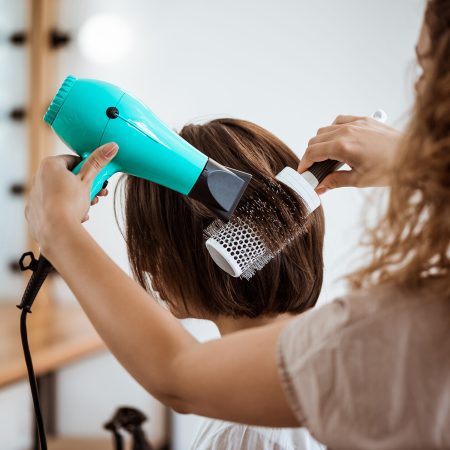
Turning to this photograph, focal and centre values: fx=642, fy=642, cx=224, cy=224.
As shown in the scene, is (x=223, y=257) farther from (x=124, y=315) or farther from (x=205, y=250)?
(x=124, y=315)

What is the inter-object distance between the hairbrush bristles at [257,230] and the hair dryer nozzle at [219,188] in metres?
0.06

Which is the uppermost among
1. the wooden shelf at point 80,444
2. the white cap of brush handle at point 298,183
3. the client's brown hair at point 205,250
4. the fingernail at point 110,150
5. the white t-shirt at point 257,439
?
the fingernail at point 110,150

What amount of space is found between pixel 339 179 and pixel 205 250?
198mm

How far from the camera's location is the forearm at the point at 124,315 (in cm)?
53

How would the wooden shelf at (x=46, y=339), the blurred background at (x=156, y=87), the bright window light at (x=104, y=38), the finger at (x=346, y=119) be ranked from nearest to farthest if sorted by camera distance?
the finger at (x=346, y=119), the wooden shelf at (x=46, y=339), the blurred background at (x=156, y=87), the bright window light at (x=104, y=38)

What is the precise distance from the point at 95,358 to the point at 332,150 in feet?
5.85

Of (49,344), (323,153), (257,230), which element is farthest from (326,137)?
(49,344)

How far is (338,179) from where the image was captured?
2.74 feet

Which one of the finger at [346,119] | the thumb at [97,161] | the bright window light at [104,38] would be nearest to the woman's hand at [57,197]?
the thumb at [97,161]

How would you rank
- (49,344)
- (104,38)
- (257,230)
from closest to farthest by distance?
(257,230) < (49,344) < (104,38)

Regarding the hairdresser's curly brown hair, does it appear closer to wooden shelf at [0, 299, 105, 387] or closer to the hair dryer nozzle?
the hair dryer nozzle

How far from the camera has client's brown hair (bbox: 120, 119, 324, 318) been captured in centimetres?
85

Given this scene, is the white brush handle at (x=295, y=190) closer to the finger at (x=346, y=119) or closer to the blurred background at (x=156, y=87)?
the finger at (x=346, y=119)

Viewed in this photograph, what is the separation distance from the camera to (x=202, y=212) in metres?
0.84
